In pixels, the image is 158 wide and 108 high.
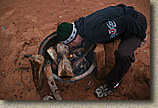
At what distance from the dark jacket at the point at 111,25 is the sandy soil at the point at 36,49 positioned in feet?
2.34

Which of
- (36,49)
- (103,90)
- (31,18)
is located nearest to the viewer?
(103,90)

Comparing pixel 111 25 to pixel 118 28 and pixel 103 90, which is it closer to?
pixel 118 28

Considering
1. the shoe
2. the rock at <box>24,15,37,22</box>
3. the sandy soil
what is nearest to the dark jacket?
the sandy soil

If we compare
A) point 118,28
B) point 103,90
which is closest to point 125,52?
point 118,28

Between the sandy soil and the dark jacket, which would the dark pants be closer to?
the dark jacket

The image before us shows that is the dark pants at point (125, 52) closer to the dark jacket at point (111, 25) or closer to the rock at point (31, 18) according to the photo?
the dark jacket at point (111, 25)

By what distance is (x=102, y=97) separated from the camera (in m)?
2.39

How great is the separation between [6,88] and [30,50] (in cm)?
89

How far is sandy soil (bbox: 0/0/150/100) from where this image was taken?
8.03ft

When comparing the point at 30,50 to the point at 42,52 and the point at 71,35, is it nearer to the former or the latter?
the point at 42,52

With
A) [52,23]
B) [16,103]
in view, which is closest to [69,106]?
[16,103]

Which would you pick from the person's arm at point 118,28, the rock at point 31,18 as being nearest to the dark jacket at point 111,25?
the person's arm at point 118,28

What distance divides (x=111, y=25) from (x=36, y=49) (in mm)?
1804

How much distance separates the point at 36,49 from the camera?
9.82 ft
